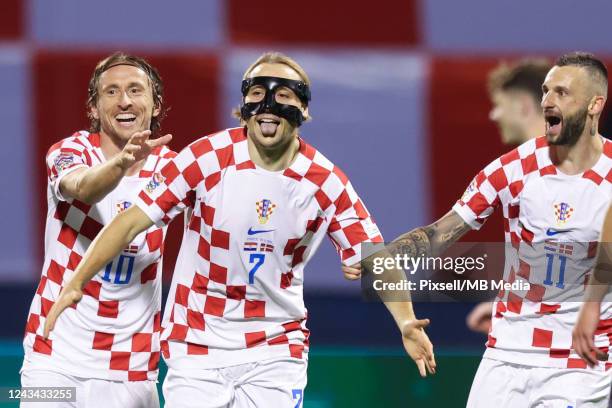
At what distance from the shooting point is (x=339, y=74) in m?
6.62

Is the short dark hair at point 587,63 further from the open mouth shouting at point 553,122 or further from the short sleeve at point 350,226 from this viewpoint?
the short sleeve at point 350,226

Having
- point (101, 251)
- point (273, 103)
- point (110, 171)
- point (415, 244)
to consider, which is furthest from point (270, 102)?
point (415, 244)

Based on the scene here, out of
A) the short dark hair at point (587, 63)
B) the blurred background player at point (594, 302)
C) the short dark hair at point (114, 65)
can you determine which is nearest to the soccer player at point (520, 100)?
the short dark hair at point (587, 63)

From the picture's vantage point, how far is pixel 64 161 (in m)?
3.89

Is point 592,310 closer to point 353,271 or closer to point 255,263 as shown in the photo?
point 353,271

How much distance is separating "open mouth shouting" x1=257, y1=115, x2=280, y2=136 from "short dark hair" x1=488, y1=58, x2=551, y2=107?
1725 millimetres

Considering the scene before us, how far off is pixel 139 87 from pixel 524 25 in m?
3.14

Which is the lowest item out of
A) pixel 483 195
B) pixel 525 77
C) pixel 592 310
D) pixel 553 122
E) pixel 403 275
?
pixel 592 310

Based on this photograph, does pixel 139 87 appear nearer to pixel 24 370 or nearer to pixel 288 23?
pixel 24 370

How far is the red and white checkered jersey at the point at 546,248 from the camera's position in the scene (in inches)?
156

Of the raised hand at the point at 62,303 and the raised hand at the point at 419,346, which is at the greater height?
the raised hand at the point at 62,303

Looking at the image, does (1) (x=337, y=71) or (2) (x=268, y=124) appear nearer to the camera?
(2) (x=268, y=124)

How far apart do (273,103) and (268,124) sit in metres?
0.07

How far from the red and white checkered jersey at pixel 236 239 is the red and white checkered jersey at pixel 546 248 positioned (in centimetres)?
64
